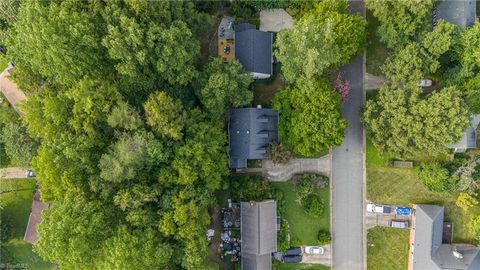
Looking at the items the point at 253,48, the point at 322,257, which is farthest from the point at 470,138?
the point at 253,48

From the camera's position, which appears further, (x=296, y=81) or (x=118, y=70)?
(x=296, y=81)

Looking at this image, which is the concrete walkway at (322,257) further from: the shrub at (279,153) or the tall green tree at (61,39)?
the tall green tree at (61,39)

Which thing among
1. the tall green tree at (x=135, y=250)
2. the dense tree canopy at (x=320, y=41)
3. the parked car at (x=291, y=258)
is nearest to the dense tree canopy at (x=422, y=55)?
the dense tree canopy at (x=320, y=41)

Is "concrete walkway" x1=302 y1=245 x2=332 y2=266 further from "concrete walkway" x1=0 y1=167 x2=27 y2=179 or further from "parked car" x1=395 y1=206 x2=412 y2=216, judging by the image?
"concrete walkway" x1=0 y1=167 x2=27 y2=179

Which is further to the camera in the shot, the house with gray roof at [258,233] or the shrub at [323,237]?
the shrub at [323,237]

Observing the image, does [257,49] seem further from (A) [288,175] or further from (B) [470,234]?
(B) [470,234]

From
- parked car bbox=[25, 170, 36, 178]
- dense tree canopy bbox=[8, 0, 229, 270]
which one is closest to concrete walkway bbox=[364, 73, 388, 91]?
dense tree canopy bbox=[8, 0, 229, 270]

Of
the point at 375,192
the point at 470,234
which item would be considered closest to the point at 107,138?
the point at 375,192
